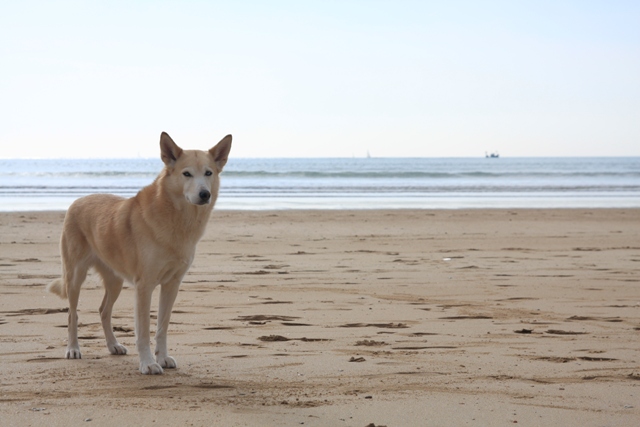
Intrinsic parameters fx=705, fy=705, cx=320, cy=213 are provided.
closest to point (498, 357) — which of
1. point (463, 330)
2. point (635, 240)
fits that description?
point (463, 330)

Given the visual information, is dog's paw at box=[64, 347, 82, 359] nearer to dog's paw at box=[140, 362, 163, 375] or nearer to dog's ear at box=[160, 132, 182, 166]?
dog's paw at box=[140, 362, 163, 375]

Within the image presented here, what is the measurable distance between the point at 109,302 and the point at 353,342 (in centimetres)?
199

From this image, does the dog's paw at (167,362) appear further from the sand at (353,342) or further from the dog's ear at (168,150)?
the dog's ear at (168,150)

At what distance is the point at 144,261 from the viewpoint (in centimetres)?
501

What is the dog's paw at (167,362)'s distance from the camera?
5011mm

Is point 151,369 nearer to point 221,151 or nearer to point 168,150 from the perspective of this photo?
point 168,150

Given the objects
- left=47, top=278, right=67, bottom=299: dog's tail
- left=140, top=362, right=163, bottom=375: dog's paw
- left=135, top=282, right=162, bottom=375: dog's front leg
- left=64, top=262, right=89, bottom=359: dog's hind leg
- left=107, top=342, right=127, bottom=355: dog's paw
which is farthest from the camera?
left=47, top=278, right=67, bottom=299: dog's tail

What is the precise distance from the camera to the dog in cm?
499

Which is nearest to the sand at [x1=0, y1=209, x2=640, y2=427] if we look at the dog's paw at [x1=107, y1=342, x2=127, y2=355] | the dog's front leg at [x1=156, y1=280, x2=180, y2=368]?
the dog's paw at [x1=107, y1=342, x2=127, y2=355]

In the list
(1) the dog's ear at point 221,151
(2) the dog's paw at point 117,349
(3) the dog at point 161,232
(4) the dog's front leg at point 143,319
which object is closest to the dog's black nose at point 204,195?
(3) the dog at point 161,232

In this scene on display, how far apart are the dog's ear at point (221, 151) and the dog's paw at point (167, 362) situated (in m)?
1.42

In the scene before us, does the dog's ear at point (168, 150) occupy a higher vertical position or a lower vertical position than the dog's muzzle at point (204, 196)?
higher

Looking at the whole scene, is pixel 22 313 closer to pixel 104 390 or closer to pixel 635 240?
pixel 104 390

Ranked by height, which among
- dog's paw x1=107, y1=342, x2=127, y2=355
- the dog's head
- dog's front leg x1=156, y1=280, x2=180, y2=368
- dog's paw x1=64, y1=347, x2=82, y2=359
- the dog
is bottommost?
dog's paw x1=107, y1=342, x2=127, y2=355
